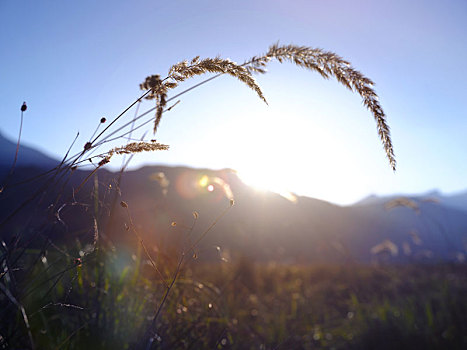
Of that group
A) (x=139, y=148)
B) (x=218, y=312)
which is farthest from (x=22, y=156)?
(x=218, y=312)

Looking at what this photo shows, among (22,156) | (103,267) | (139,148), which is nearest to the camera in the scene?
(139,148)

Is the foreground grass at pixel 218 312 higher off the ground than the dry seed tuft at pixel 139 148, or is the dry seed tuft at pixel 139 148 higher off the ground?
the dry seed tuft at pixel 139 148

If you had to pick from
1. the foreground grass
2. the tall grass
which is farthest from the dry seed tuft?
the foreground grass

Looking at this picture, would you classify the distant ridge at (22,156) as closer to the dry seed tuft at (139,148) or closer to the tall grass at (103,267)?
the tall grass at (103,267)

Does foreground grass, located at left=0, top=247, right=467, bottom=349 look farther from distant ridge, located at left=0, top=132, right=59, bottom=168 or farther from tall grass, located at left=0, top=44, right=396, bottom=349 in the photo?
distant ridge, located at left=0, top=132, right=59, bottom=168

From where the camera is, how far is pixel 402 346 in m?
3.71

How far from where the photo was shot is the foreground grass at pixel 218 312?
1.75 m

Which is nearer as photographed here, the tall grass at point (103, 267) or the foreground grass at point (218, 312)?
the tall grass at point (103, 267)

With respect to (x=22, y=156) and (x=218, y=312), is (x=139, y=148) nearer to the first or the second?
(x=22, y=156)

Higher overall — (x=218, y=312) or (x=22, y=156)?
(x=22, y=156)

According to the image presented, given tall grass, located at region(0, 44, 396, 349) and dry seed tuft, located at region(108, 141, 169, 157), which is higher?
dry seed tuft, located at region(108, 141, 169, 157)

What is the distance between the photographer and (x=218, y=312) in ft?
7.44

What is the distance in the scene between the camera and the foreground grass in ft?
5.75

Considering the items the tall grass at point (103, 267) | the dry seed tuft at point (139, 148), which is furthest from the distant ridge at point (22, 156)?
the dry seed tuft at point (139, 148)
